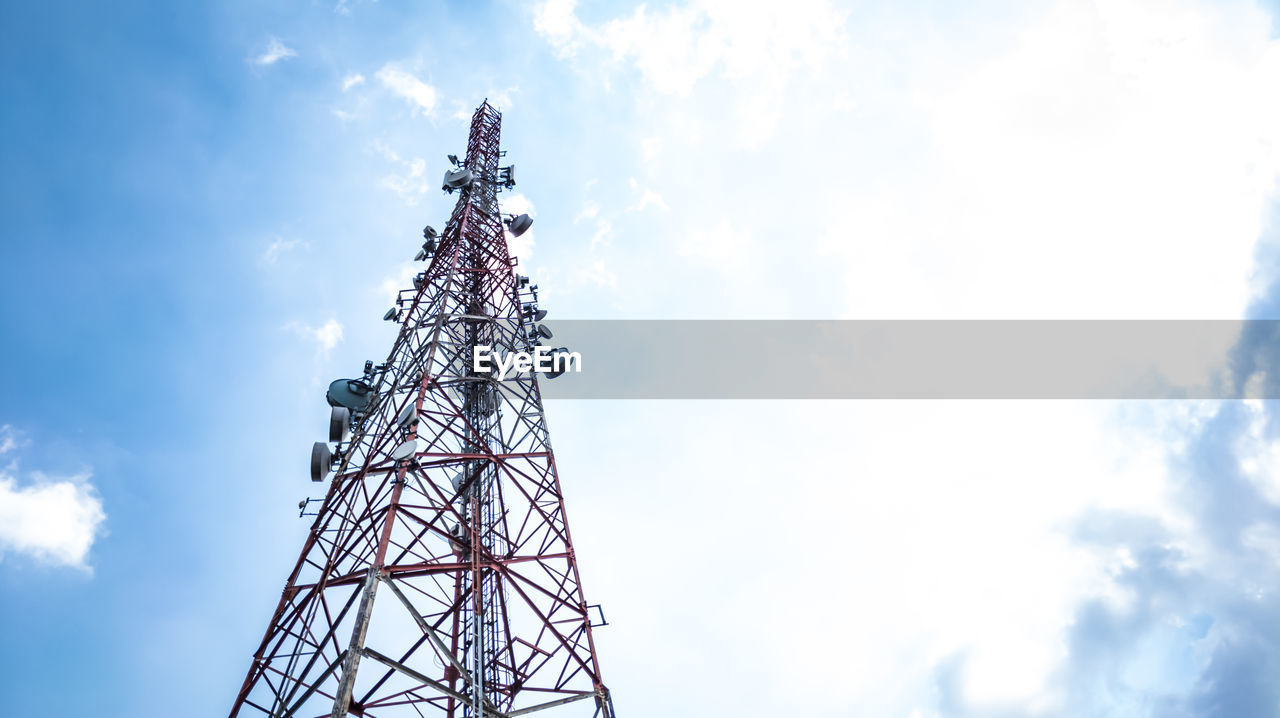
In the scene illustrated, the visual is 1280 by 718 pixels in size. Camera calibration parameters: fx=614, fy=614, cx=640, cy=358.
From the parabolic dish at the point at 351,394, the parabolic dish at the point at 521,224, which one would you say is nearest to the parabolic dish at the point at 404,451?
the parabolic dish at the point at 351,394

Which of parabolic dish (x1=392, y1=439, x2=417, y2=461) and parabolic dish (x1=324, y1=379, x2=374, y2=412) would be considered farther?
parabolic dish (x1=324, y1=379, x2=374, y2=412)

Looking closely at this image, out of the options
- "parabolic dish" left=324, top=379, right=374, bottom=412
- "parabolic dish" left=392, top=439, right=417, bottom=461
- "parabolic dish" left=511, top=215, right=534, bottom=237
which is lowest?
"parabolic dish" left=392, top=439, right=417, bottom=461

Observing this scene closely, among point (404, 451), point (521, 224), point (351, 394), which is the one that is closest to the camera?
point (404, 451)

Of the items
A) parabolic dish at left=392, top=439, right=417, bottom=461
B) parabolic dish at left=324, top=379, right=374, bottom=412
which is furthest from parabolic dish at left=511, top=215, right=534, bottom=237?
parabolic dish at left=392, top=439, right=417, bottom=461

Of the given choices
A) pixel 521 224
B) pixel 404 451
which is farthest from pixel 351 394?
pixel 521 224

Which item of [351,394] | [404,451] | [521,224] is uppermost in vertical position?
[521,224]

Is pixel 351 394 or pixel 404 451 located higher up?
pixel 351 394

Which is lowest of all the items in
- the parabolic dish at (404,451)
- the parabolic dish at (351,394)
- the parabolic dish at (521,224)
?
the parabolic dish at (404,451)

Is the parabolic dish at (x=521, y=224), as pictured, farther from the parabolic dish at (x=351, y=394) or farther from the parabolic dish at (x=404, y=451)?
the parabolic dish at (x=404, y=451)

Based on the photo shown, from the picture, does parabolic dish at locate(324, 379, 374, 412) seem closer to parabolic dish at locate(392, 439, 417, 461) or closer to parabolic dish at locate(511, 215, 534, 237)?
parabolic dish at locate(392, 439, 417, 461)

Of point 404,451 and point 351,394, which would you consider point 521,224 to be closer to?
point 351,394

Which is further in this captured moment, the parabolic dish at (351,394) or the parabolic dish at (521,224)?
the parabolic dish at (521,224)

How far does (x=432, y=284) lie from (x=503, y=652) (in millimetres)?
11924

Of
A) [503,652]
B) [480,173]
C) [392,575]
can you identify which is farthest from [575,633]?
[480,173]
